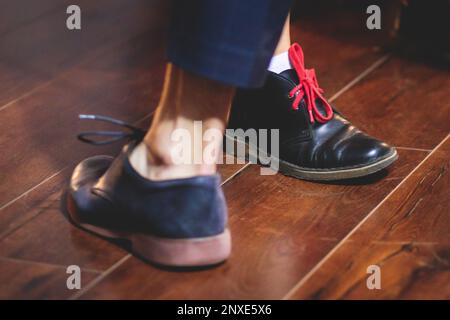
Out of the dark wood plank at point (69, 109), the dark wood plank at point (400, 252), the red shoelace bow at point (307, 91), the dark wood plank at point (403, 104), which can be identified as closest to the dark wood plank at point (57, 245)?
the dark wood plank at point (69, 109)

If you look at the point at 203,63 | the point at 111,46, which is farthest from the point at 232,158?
the point at 111,46

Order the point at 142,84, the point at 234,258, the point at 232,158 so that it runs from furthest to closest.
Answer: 1. the point at 142,84
2. the point at 232,158
3. the point at 234,258

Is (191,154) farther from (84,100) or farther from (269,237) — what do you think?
(84,100)

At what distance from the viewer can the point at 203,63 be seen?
89 cm

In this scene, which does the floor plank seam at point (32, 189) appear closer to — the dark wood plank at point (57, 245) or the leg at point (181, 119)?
the dark wood plank at point (57, 245)

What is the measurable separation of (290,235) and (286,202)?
10 centimetres

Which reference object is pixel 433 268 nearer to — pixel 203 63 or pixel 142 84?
pixel 203 63

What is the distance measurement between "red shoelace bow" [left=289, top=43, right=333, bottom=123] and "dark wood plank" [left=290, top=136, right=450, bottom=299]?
0.54ft

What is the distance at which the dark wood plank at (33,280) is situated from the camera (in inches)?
36.3

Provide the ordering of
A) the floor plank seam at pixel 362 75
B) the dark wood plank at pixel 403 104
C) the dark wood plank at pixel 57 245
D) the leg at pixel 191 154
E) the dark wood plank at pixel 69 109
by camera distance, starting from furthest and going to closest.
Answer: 1. the floor plank seam at pixel 362 75
2. the dark wood plank at pixel 403 104
3. the dark wood plank at pixel 69 109
4. the dark wood plank at pixel 57 245
5. the leg at pixel 191 154

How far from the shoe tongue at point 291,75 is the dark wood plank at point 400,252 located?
0.23 m

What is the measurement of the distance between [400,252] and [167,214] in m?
0.31

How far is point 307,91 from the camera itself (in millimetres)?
1211
